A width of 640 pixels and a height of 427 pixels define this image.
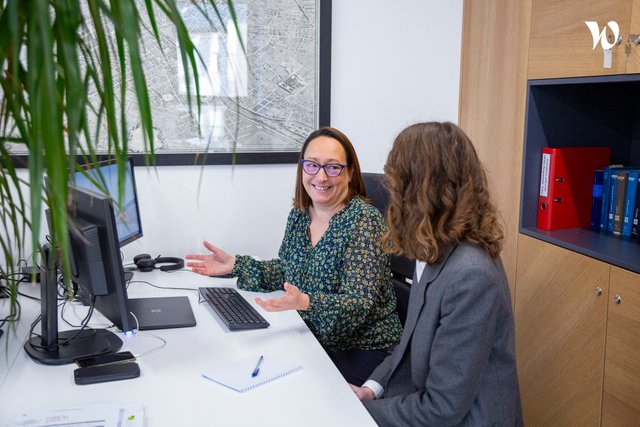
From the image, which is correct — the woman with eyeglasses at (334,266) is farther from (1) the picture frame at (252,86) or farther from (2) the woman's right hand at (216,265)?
(1) the picture frame at (252,86)

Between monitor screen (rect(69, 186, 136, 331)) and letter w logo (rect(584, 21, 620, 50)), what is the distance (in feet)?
5.05

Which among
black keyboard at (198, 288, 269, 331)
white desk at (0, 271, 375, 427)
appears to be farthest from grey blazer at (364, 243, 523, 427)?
black keyboard at (198, 288, 269, 331)

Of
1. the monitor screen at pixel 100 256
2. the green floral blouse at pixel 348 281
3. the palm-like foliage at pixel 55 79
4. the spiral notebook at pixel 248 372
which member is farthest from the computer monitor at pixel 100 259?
the palm-like foliage at pixel 55 79

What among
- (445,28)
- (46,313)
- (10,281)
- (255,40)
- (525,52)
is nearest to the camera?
(10,281)

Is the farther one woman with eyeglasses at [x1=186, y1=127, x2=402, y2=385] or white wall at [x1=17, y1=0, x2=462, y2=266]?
white wall at [x1=17, y1=0, x2=462, y2=266]

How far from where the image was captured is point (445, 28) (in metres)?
3.05

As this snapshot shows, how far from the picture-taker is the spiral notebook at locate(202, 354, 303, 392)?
1.45 metres

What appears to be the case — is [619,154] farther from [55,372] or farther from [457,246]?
[55,372]

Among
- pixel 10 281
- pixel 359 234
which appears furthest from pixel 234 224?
pixel 10 281

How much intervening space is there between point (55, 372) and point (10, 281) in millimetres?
867

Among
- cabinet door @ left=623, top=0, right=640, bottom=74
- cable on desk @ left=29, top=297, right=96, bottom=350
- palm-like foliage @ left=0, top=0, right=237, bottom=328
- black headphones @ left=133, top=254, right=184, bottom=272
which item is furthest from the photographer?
black headphones @ left=133, top=254, right=184, bottom=272

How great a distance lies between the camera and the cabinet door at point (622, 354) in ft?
6.15

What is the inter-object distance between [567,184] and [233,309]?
134 cm

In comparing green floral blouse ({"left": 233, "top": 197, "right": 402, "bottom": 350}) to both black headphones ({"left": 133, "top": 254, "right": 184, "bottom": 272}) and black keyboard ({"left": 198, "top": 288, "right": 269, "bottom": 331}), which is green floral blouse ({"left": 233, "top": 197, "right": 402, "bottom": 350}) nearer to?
black keyboard ({"left": 198, "top": 288, "right": 269, "bottom": 331})
